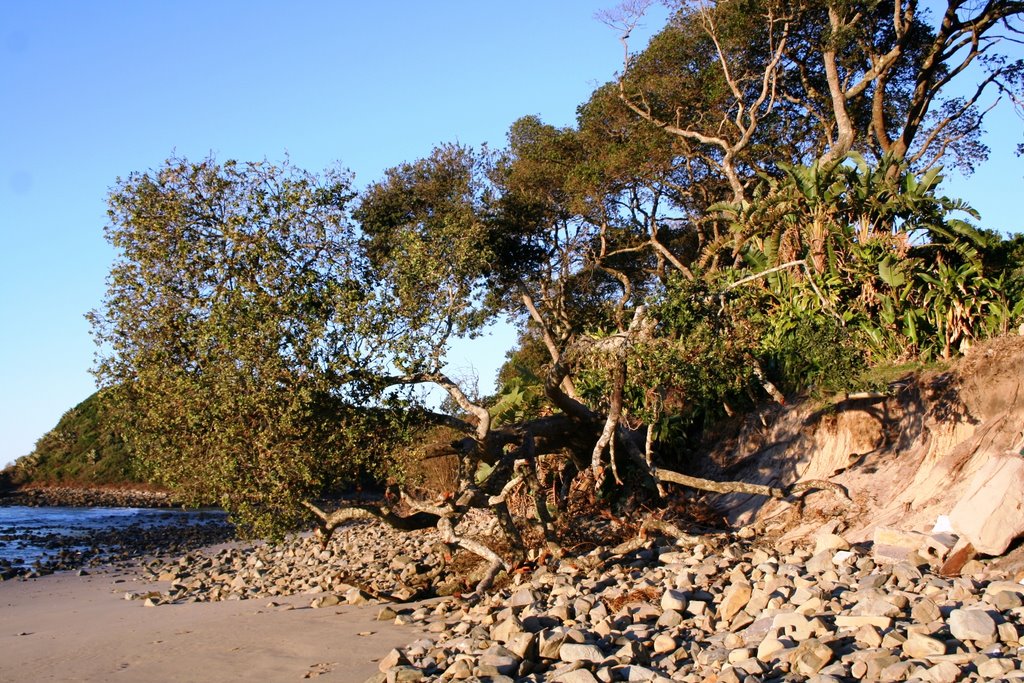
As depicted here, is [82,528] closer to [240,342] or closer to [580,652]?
[240,342]

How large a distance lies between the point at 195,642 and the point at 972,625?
7.67 metres

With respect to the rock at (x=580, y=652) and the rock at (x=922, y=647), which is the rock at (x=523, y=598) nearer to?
the rock at (x=580, y=652)

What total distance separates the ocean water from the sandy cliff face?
15287 millimetres

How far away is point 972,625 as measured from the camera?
21.1ft

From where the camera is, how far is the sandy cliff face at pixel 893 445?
32.7 ft

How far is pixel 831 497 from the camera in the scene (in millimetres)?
11359

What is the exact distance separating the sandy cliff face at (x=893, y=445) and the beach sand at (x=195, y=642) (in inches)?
212

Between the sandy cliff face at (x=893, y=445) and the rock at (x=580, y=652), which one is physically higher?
the sandy cliff face at (x=893, y=445)

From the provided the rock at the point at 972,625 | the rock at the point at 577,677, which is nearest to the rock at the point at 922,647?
the rock at the point at 972,625

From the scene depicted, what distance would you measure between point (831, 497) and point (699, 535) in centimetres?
170

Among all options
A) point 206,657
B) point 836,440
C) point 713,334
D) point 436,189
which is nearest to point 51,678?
point 206,657

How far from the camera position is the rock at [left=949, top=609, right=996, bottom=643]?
6.32 metres

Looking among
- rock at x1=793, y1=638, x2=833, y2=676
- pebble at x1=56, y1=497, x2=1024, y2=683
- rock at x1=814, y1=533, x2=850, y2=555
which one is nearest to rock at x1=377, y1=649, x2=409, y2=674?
pebble at x1=56, y1=497, x2=1024, y2=683

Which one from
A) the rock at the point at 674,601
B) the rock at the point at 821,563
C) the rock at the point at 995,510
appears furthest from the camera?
the rock at the point at 821,563
